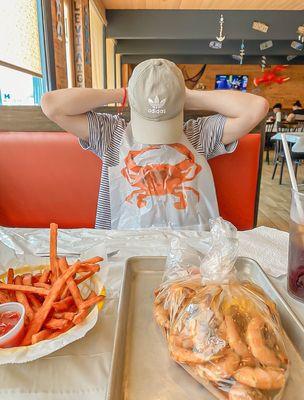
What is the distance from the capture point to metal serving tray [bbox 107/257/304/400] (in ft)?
1.41

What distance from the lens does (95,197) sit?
1633 mm

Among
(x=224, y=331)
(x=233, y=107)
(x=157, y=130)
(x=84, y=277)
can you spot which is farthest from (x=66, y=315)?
(x=233, y=107)

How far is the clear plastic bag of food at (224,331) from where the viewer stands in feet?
1.31

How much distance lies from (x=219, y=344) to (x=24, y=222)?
143cm

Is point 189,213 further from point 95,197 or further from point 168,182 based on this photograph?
point 95,197

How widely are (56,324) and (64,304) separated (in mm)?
50

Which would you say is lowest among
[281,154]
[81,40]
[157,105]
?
[281,154]

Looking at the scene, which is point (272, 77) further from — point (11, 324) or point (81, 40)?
point (11, 324)

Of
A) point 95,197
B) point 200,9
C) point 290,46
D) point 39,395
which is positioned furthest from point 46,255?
point 290,46

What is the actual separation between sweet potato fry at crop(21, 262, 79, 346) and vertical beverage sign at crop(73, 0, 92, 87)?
3.22 metres

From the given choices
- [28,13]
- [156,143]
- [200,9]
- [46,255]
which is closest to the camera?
[46,255]

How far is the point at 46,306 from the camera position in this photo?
57 centimetres

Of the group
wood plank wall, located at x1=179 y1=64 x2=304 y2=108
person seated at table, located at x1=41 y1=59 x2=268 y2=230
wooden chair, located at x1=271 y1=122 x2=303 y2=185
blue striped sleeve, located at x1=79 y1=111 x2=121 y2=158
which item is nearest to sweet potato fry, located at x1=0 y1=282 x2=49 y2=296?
person seated at table, located at x1=41 y1=59 x2=268 y2=230

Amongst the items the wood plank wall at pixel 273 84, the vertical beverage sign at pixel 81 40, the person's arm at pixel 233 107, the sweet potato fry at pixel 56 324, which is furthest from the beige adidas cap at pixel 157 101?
the wood plank wall at pixel 273 84
